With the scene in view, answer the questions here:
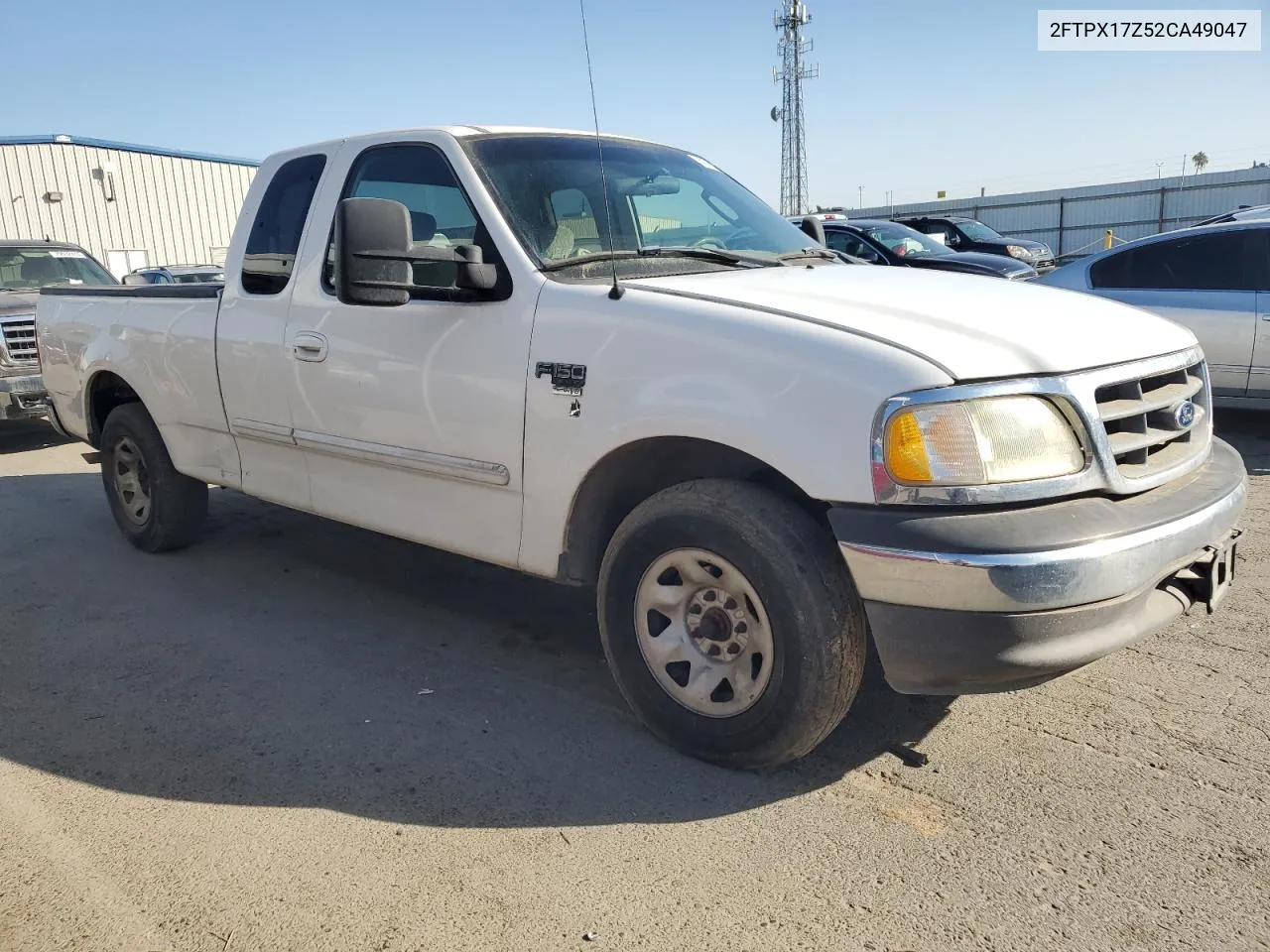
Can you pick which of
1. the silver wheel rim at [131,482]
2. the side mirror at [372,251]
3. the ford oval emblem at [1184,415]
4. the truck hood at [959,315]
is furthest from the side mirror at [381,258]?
the silver wheel rim at [131,482]

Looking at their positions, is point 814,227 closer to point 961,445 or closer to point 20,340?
point 961,445

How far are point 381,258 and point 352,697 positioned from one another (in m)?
1.63

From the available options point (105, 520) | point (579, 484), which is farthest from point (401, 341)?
point (105, 520)

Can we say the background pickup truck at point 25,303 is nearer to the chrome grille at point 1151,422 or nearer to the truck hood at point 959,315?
the truck hood at point 959,315

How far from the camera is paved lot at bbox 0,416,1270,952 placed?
2.38m

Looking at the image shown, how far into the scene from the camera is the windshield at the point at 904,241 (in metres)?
13.0

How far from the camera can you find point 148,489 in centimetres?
550

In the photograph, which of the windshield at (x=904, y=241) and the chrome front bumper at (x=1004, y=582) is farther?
the windshield at (x=904, y=241)

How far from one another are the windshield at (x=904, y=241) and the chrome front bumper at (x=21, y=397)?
9970 millimetres

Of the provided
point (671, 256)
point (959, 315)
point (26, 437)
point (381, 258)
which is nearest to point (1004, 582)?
point (959, 315)

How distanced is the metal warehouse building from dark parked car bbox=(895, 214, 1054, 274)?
809 inches

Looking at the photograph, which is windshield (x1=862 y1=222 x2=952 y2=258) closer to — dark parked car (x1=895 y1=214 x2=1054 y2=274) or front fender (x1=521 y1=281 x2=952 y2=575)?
dark parked car (x1=895 y1=214 x2=1054 y2=274)

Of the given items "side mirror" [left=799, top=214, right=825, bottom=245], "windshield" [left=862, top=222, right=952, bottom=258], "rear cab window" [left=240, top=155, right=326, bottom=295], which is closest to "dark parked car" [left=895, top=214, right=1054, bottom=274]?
"windshield" [left=862, top=222, right=952, bottom=258]

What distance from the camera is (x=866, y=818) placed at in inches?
109
